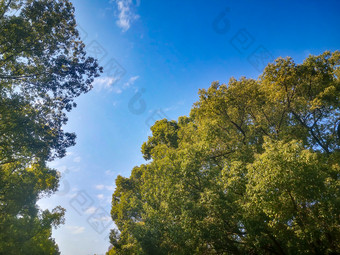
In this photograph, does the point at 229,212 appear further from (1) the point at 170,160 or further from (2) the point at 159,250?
(2) the point at 159,250

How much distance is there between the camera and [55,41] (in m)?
11.8

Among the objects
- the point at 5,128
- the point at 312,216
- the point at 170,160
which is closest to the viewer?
the point at 312,216

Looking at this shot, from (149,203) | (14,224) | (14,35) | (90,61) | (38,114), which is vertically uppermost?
(14,35)

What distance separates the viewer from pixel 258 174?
838 centimetres

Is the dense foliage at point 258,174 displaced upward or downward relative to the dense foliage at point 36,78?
downward

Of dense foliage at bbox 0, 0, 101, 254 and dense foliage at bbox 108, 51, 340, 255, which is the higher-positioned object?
dense foliage at bbox 0, 0, 101, 254

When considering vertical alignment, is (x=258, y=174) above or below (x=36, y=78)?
below

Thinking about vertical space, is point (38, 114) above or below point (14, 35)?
below

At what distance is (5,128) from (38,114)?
1.98 meters

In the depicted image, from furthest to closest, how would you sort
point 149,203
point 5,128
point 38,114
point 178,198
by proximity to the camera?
point 149,203 < point 38,114 < point 178,198 < point 5,128

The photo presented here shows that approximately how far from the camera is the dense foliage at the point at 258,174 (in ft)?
26.3

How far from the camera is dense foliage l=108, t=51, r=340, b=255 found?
802 cm

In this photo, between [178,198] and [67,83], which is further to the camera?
[67,83]


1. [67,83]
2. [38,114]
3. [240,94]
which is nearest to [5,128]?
[38,114]
